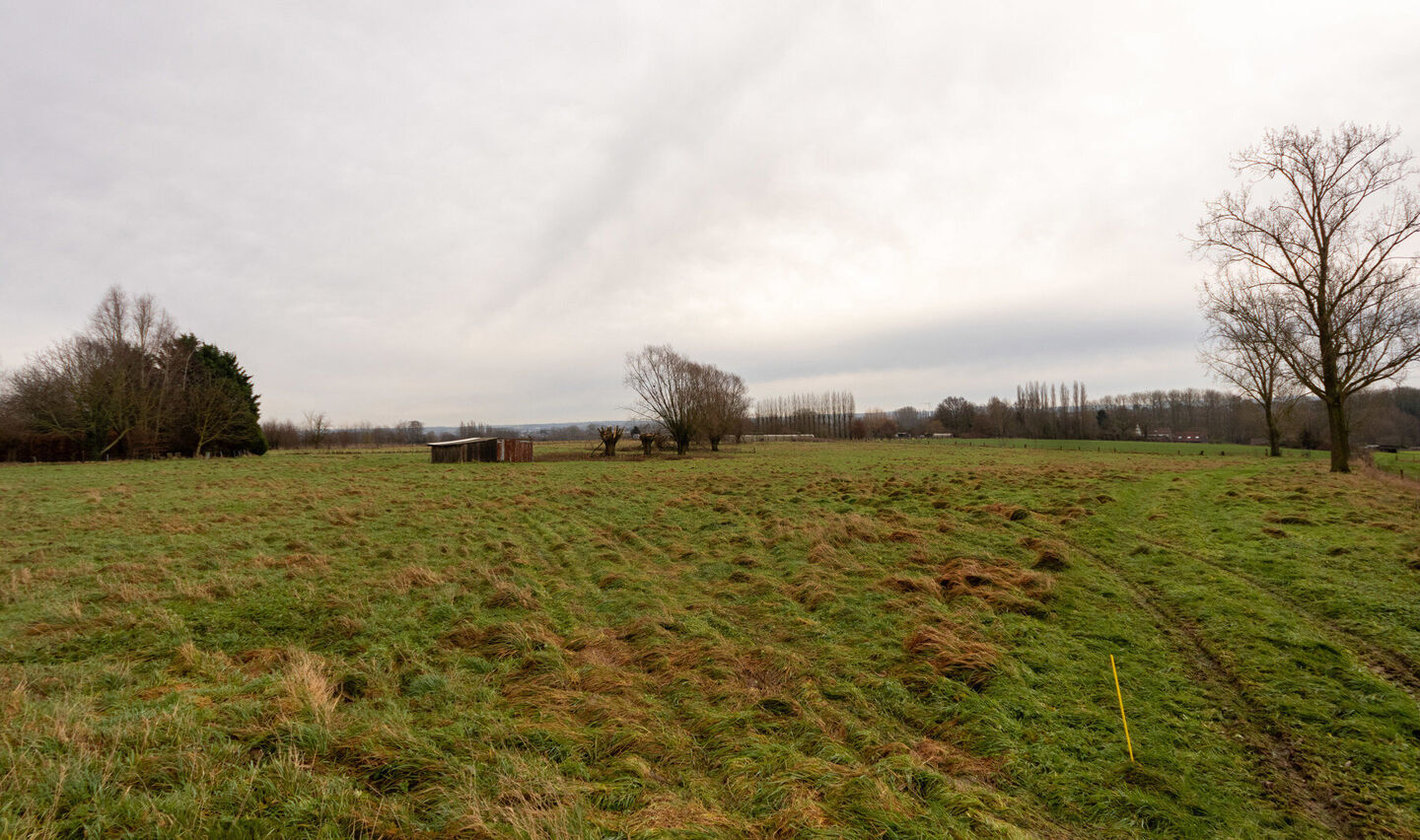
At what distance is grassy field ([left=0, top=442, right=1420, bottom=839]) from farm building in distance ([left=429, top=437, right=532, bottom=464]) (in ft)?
86.9

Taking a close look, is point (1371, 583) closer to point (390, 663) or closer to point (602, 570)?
point (602, 570)

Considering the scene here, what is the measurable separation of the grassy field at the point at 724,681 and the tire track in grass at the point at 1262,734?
0.03 m

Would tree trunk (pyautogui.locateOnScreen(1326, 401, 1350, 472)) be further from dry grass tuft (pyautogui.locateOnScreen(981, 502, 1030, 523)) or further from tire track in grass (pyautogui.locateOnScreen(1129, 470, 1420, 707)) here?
tire track in grass (pyautogui.locateOnScreen(1129, 470, 1420, 707))

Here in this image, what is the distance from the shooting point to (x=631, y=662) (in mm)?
5992

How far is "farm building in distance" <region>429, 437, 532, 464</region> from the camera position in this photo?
38.2 m

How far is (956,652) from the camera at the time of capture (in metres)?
5.88

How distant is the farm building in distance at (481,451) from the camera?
3819cm

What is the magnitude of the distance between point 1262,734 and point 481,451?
135ft

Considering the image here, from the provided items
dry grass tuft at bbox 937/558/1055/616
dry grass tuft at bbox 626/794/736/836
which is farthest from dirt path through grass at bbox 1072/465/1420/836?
dry grass tuft at bbox 626/794/736/836

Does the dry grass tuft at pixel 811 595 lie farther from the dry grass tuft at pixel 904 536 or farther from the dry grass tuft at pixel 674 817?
the dry grass tuft at pixel 674 817

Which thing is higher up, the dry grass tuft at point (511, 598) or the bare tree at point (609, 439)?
the bare tree at point (609, 439)

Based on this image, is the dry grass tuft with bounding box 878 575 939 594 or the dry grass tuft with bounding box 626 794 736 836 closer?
the dry grass tuft with bounding box 626 794 736 836

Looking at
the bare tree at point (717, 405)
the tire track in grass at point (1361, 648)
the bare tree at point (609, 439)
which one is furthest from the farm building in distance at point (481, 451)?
the tire track in grass at point (1361, 648)

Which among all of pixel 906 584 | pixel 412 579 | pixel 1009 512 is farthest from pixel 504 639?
pixel 1009 512
